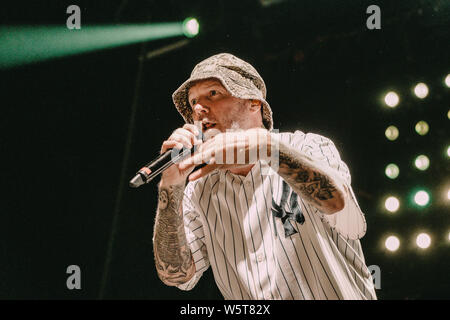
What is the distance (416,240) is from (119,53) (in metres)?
1.93

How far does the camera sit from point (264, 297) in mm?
1268

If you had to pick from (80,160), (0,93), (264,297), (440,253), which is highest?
(0,93)

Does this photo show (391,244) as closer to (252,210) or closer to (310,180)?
(252,210)

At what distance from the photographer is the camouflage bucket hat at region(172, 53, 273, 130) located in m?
1.50

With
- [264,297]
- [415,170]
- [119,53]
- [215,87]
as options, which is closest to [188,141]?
[215,87]

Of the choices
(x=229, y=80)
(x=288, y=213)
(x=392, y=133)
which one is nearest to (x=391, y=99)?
(x=392, y=133)

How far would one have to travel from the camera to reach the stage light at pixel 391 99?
2203mm

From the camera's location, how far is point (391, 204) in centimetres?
218

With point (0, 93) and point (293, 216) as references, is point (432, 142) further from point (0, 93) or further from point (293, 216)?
point (0, 93)

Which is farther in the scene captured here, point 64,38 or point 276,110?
point 276,110

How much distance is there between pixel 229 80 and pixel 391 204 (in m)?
1.25

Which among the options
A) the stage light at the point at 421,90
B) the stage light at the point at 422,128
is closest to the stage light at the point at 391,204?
the stage light at the point at 422,128

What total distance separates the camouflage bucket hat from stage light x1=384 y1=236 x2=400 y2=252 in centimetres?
102

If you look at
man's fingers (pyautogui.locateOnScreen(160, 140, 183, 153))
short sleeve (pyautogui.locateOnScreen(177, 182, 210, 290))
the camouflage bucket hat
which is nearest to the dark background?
the camouflage bucket hat
